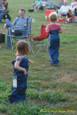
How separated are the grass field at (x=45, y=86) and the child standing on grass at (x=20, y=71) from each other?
225 millimetres

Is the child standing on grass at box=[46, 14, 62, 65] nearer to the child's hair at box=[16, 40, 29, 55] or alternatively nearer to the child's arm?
the child's hair at box=[16, 40, 29, 55]

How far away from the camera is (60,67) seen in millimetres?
11789

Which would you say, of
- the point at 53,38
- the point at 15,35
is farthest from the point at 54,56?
the point at 15,35

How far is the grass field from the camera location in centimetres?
774

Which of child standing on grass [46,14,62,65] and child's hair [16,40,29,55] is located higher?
child's hair [16,40,29,55]

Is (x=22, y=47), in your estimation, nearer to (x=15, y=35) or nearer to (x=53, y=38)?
(x=53, y=38)

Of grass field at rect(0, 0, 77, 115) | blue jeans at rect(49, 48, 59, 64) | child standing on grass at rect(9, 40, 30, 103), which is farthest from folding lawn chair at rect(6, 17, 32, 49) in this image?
child standing on grass at rect(9, 40, 30, 103)

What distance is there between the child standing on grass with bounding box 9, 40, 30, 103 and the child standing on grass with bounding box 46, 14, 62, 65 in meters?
4.01

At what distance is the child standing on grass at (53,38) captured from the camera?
12.0 meters

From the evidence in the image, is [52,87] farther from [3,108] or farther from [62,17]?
[62,17]

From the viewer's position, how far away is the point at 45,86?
9570 millimetres

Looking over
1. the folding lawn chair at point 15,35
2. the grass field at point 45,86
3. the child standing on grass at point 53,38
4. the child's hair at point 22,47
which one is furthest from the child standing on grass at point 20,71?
the folding lawn chair at point 15,35

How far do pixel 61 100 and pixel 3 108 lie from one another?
115 cm

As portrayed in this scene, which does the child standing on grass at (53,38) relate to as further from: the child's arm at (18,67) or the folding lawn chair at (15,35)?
the child's arm at (18,67)
